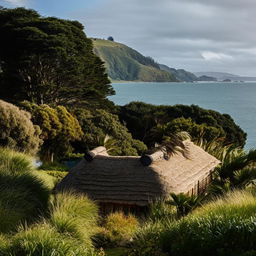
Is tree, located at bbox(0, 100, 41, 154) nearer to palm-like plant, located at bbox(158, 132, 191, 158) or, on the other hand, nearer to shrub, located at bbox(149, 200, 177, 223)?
palm-like plant, located at bbox(158, 132, 191, 158)

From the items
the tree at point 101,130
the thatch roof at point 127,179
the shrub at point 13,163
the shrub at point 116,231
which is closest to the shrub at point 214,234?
the shrub at point 116,231

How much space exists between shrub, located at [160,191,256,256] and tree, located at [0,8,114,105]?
28986 mm

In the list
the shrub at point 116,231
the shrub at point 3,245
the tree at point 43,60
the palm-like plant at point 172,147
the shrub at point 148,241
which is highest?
the tree at point 43,60

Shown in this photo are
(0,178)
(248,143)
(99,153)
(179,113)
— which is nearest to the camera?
(0,178)

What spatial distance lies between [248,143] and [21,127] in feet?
164

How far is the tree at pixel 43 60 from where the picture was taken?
37719 millimetres

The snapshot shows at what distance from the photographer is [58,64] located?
131ft

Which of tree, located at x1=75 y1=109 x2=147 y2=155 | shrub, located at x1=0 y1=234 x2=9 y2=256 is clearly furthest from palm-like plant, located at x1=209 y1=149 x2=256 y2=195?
tree, located at x1=75 y1=109 x2=147 y2=155

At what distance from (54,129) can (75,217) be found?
18.9 metres

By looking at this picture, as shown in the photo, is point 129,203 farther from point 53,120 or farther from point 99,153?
point 53,120

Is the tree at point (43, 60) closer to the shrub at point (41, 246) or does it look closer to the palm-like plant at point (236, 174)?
the palm-like plant at point (236, 174)

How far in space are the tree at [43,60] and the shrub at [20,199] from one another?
78.2ft

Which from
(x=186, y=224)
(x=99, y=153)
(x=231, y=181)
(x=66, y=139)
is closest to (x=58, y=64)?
(x=66, y=139)

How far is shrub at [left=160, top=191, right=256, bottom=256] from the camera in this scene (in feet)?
30.8
